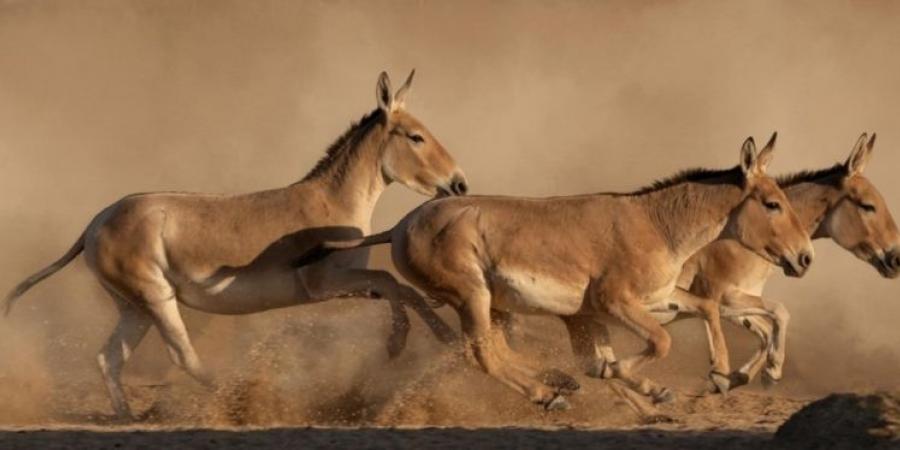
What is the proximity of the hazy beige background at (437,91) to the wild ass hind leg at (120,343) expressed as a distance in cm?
901

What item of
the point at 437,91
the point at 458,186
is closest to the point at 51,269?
the point at 458,186

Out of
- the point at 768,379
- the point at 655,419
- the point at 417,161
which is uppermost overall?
the point at 417,161

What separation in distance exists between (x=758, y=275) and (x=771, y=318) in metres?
0.48

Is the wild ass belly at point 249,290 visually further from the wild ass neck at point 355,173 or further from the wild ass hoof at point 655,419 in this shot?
the wild ass hoof at point 655,419

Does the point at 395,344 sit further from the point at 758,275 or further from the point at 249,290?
the point at 758,275

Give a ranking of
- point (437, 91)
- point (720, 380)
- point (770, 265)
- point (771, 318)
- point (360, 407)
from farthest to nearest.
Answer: point (437, 91) < point (770, 265) < point (771, 318) < point (360, 407) < point (720, 380)

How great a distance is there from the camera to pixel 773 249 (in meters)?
16.1

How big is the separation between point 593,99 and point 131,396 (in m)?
14.6

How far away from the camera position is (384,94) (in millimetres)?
17031

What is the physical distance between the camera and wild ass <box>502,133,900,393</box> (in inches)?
645

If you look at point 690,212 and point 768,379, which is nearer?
point 690,212

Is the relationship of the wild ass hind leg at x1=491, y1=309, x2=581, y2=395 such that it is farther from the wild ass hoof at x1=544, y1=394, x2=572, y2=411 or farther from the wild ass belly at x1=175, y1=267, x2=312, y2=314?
the wild ass belly at x1=175, y1=267, x2=312, y2=314

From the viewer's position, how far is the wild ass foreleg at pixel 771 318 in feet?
56.0

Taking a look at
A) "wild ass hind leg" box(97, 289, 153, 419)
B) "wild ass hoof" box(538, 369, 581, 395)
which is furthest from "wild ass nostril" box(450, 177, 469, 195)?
"wild ass hind leg" box(97, 289, 153, 419)
